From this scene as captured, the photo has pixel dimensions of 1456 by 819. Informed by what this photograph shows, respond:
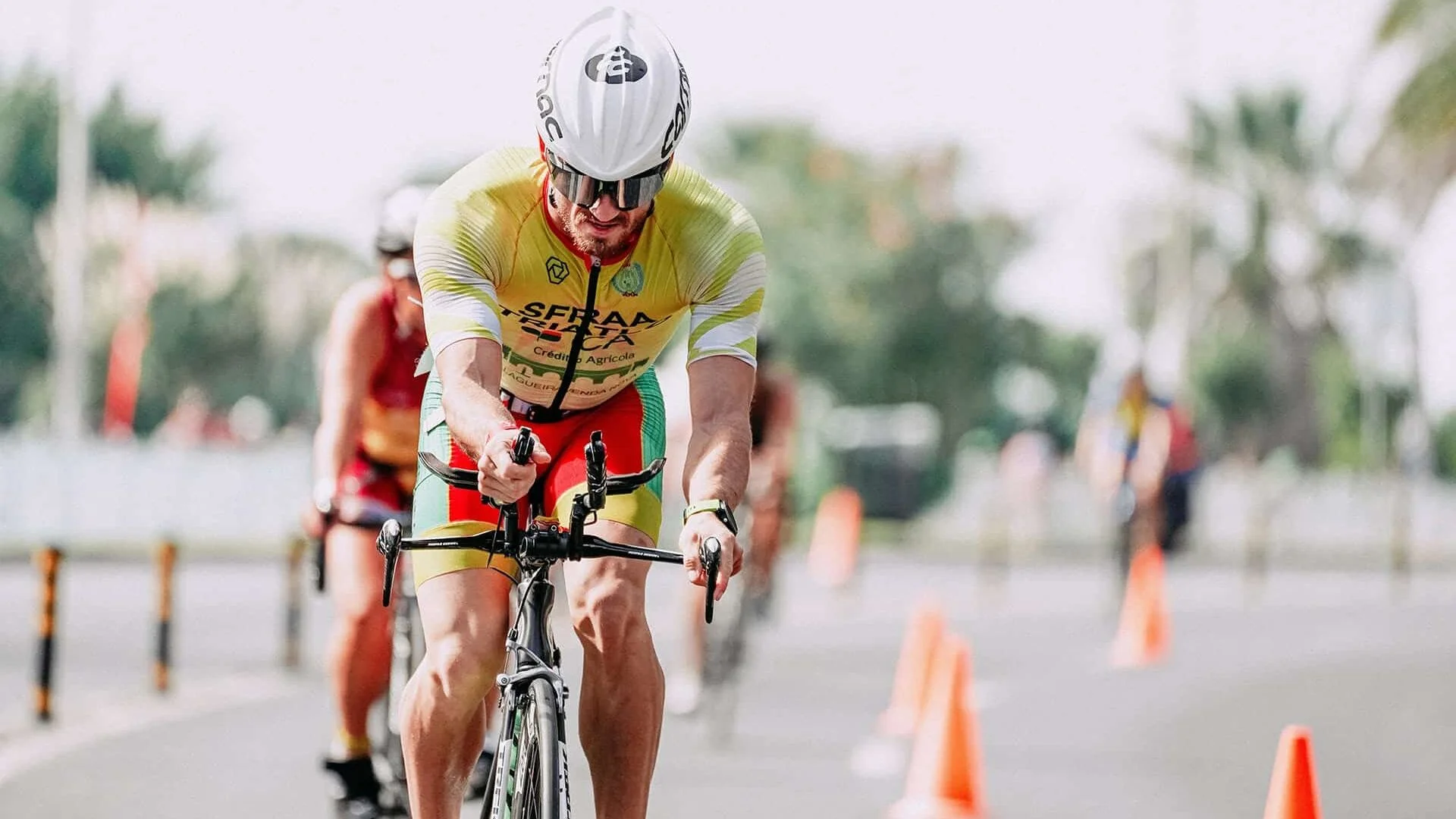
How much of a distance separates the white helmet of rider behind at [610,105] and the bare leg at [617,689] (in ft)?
3.18

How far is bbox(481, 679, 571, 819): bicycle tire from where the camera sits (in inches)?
192

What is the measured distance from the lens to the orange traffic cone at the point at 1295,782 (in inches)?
261

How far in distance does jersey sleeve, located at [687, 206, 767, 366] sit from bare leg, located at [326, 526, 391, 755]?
239cm

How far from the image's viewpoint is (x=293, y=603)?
14141mm

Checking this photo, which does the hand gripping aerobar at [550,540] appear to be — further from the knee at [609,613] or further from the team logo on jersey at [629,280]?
the team logo on jersey at [629,280]

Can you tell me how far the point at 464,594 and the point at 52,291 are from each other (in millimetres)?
55645

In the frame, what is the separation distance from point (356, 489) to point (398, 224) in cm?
95

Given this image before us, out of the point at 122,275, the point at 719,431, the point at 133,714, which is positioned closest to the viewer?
the point at 719,431

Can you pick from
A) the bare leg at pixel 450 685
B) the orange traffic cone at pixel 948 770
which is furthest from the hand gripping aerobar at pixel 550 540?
the orange traffic cone at pixel 948 770

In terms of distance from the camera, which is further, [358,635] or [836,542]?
[836,542]

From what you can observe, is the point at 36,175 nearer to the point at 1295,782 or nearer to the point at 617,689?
the point at 1295,782

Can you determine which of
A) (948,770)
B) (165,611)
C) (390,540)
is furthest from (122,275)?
(390,540)

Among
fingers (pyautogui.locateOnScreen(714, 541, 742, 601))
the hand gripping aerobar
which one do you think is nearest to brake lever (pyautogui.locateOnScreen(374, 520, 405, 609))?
the hand gripping aerobar

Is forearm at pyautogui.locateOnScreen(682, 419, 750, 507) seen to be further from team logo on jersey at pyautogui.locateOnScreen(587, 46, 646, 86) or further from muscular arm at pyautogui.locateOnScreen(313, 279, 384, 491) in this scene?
muscular arm at pyautogui.locateOnScreen(313, 279, 384, 491)
